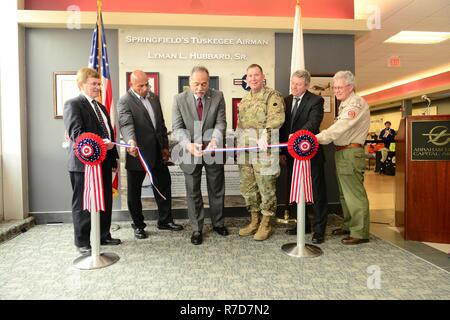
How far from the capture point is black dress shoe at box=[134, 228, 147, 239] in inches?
123

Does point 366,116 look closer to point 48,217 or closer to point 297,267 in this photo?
point 297,267

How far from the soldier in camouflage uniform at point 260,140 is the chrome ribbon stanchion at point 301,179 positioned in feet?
1.05

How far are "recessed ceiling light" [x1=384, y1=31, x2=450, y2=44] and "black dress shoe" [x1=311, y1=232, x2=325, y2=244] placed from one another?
16.5 ft

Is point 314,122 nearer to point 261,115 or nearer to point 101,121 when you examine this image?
point 261,115

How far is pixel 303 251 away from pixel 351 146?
1.00m

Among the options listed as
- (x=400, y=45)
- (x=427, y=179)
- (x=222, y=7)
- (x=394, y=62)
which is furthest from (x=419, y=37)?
(x=427, y=179)

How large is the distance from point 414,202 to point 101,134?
2.81m

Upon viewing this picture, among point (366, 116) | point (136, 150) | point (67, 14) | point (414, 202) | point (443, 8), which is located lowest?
point (414, 202)

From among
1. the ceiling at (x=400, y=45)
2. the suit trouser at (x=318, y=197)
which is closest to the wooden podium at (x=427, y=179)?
the suit trouser at (x=318, y=197)

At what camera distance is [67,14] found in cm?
355

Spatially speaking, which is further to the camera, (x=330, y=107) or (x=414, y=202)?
(x=330, y=107)

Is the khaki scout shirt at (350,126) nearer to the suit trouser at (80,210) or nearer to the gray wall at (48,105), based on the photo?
the suit trouser at (80,210)
